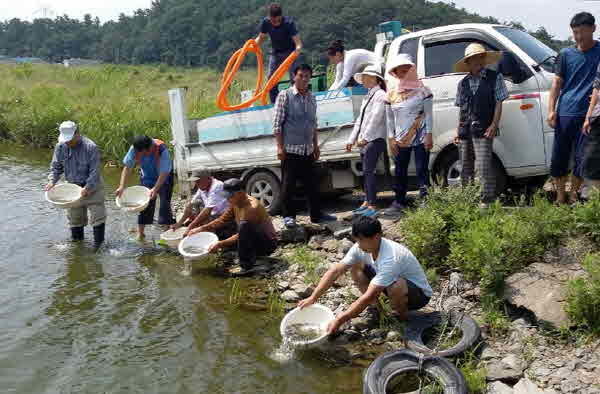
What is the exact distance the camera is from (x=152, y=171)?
7.66 m

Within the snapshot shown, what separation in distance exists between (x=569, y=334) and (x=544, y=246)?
1030 millimetres

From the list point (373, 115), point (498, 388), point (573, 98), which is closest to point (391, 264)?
point (498, 388)

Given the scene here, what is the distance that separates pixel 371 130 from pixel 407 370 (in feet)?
10.2

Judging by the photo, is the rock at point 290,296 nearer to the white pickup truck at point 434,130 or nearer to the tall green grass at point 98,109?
the white pickup truck at point 434,130

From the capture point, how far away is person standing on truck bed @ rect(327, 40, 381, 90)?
724 cm

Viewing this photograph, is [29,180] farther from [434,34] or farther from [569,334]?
[569,334]

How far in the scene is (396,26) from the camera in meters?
7.59

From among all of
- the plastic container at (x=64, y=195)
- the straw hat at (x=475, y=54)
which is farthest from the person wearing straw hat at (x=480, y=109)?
the plastic container at (x=64, y=195)

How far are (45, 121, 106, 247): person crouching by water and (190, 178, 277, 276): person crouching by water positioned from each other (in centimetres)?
168

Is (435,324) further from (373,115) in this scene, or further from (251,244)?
(373,115)

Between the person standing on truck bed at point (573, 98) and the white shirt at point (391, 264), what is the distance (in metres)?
1.96

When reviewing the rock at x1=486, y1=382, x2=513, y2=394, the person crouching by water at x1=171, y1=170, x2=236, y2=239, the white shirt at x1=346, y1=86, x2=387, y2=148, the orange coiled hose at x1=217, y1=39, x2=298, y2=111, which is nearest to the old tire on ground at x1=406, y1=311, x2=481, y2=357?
the rock at x1=486, y1=382, x2=513, y2=394

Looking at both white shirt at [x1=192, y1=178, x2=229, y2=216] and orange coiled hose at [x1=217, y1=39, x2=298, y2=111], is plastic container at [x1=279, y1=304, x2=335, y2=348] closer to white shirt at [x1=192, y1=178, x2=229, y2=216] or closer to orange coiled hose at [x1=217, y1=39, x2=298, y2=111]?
white shirt at [x1=192, y1=178, x2=229, y2=216]

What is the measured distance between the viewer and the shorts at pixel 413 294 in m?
4.64
